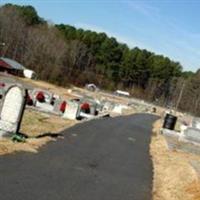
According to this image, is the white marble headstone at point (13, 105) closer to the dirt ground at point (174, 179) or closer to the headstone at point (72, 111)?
the dirt ground at point (174, 179)

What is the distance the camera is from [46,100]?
3772cm

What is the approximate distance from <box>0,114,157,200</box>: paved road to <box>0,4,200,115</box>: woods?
91447 mm

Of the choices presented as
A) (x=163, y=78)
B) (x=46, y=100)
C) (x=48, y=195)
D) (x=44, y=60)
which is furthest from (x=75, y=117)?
(x=163, y=78)

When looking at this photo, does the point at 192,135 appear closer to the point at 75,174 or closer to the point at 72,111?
the point at 72,111

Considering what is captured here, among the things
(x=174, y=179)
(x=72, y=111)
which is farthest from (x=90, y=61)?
(x=174, y=179)

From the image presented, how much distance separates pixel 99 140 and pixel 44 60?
9406cm

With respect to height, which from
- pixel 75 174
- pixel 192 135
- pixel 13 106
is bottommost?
pixel 75 174

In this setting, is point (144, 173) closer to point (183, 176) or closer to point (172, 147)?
point (183, 176)

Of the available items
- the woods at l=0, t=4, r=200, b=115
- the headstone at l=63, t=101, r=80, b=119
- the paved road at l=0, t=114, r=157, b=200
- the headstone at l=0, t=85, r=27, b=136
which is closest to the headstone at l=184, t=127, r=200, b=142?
the headstone at l=63, t=101, r=80, b=119

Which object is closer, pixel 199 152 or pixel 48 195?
pixel 48 195

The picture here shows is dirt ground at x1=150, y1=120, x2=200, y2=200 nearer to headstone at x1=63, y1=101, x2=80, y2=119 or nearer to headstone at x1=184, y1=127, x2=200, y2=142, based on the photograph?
headstone at x1=184, y1=127, x2=200, y2=142

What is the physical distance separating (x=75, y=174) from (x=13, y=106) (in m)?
4.47

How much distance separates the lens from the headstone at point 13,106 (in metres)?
16.0

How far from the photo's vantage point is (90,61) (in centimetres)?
15875
